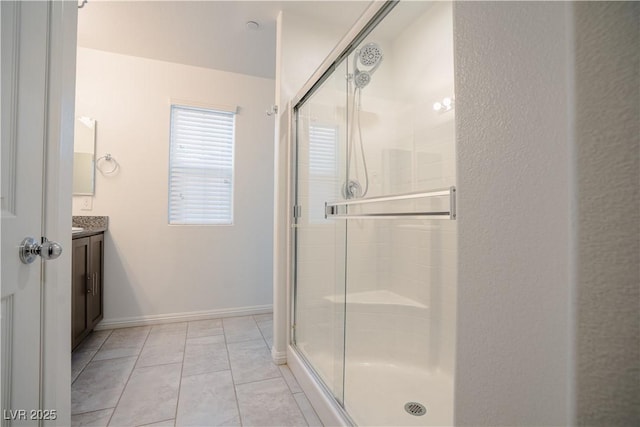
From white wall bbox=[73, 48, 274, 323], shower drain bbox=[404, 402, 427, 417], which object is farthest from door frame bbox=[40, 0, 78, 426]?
white wall bbox=[73, 48, 274, 323]

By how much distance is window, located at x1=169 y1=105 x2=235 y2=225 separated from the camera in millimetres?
2588

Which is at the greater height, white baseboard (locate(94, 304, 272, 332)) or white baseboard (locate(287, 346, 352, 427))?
white baseboard (locate(287, 346, 352, 427))

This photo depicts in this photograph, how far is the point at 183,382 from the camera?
159cm

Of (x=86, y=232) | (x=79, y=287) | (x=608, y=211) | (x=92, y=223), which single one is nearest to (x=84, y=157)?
(x=92, y=223)

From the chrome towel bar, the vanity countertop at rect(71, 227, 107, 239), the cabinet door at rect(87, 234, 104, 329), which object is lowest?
the cabinet door at rect(87, 234, 104, 329)

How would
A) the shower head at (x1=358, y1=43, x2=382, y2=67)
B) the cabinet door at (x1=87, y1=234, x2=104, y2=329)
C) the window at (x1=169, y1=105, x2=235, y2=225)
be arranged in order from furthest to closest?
the window at (x1=169, y1=105, x2=235, y2=225) → the cabinet door at (x1=87, y1=234, x2=104, y2=329) → the shower head at (x1=358, y1=43, x2=382, y2=67)

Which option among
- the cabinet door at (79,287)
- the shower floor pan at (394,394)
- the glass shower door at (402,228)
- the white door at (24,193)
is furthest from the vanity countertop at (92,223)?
the shower floor pan at (394,394)

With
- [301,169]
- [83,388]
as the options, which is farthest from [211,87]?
[83,388]

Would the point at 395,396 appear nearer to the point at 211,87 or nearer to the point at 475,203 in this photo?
the point at 475,203

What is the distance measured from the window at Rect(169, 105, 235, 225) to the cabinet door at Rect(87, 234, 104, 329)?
565 millimetres

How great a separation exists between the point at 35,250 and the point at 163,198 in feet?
6.20

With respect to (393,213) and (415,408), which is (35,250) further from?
(415,408)

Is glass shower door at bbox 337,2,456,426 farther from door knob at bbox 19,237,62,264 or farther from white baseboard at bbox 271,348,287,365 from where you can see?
door knob at bbox 19,237,62,264

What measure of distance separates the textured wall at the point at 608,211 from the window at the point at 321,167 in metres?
1.29
